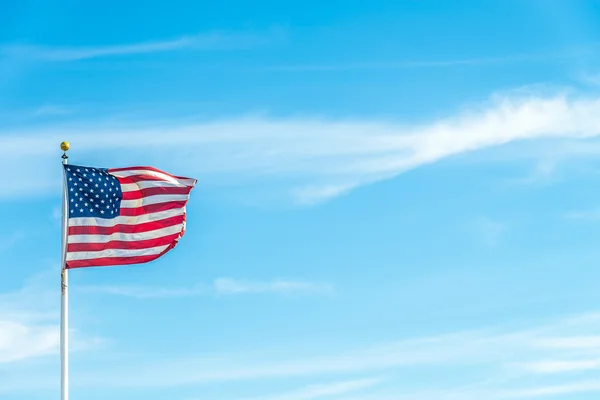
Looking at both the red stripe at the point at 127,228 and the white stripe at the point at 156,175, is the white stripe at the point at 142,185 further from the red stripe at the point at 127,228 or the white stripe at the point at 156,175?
the red stripe at the point at 127,228

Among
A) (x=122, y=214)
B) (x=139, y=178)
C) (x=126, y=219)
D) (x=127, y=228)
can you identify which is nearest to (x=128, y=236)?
(x=127, y=228)

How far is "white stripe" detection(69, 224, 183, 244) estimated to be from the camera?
4559 cm

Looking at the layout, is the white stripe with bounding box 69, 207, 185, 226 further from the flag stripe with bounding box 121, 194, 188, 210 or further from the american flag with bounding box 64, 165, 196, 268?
the flag stripe with bounding box 121, 194, 188, 210

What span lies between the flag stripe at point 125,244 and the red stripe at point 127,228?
407 millimetres

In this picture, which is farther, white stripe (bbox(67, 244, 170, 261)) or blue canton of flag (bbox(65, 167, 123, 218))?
blue canton of flag (bbox(65, 167, 123, 218))

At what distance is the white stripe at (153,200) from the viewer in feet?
153

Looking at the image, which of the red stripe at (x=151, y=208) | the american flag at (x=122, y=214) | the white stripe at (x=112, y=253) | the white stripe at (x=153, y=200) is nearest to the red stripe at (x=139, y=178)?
the american flag at (x=122, y=214)

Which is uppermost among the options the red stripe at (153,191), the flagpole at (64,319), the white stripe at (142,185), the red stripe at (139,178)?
the red stripe at (139,178)

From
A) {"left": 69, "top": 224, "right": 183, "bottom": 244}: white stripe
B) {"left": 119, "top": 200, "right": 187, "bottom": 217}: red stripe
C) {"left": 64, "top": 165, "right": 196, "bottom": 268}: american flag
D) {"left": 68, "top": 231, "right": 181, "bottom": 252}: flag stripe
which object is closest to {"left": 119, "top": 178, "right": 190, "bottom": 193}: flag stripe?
{"left": 64, "top": 165, "right": 196, "bottom": 268}: american flag

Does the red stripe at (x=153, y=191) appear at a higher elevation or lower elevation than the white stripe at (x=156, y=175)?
lower

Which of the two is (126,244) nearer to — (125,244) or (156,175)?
(125,244)

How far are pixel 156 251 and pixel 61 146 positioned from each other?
5.19 m

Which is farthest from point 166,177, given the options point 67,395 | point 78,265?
point 67,395

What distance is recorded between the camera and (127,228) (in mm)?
46344
